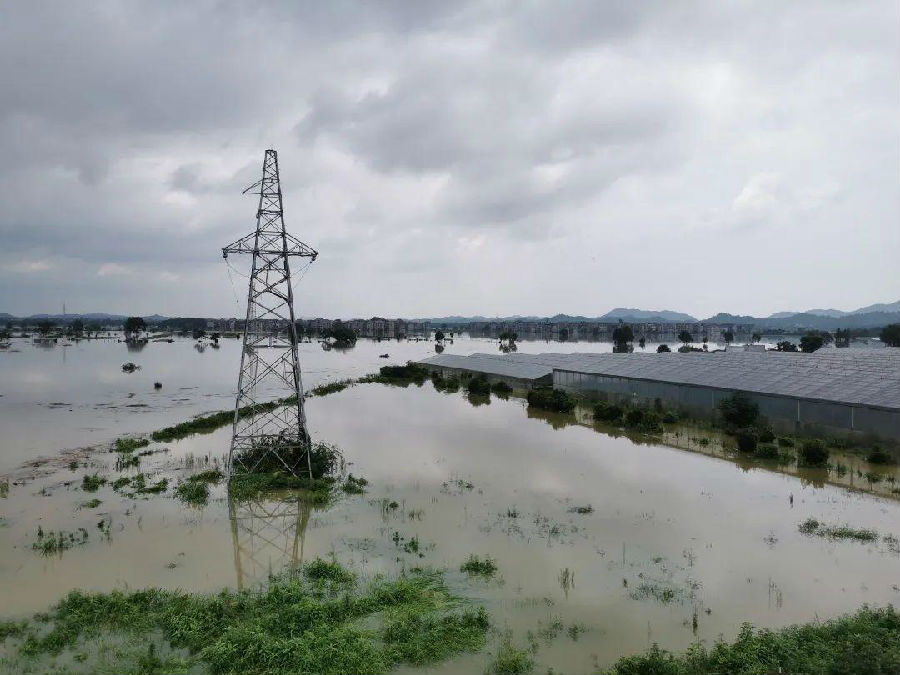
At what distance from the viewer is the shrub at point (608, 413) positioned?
2622 cm

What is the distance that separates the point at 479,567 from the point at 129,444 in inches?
687

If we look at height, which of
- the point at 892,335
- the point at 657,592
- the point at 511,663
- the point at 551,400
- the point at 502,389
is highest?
the point at 892,335

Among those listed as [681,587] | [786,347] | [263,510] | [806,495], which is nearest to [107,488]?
[263,510]

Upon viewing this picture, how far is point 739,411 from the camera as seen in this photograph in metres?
22.7

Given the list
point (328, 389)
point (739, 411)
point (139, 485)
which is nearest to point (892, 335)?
point (739, 411)

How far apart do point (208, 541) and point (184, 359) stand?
203 ft

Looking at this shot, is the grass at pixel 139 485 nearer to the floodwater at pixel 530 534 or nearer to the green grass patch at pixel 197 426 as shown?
the floodwater at pixel 530 534

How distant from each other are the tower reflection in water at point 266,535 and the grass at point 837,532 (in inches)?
443

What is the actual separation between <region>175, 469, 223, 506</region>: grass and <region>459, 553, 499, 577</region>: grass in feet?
25.8

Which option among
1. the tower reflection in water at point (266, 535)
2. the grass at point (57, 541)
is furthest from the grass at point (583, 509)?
the grass at point (57, 541)

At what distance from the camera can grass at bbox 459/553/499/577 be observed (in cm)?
1049

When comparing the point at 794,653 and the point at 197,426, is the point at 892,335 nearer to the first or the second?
the point at 794,653

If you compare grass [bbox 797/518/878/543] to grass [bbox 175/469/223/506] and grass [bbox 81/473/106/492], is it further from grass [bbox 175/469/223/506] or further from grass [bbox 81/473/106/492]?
grass [bbox 81/473/106/492]

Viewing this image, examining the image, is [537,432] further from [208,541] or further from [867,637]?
[867,637]
